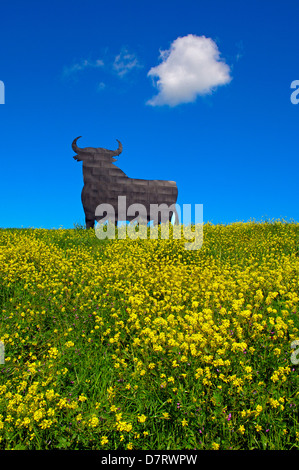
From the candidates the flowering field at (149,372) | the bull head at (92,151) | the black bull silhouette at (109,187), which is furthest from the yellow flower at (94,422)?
the bull head at (92,151)

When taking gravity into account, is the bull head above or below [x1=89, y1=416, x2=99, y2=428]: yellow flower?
above

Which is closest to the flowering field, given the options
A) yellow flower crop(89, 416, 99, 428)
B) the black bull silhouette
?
yellow flower crop(89, 416, 99, 428)

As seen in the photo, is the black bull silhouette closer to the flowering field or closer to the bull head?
the bull head

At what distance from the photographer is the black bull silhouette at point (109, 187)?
15.3 metres

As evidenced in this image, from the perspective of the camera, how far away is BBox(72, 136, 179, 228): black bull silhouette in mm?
15273

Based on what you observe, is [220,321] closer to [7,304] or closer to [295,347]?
[295,347]

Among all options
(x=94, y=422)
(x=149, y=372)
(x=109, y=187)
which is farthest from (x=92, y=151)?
(x=94, y=422)

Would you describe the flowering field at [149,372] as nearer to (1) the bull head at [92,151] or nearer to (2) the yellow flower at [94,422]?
(2) the yellow flower at [94,422]

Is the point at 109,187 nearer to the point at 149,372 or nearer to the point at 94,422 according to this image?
the point at 149,372

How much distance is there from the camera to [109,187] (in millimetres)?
15562

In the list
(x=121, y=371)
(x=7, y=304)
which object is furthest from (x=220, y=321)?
(x=7, y=304)

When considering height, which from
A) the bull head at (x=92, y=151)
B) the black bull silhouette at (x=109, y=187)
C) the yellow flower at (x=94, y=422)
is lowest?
the yellow flower at (x=94, y=422)

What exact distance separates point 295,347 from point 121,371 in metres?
2.14
